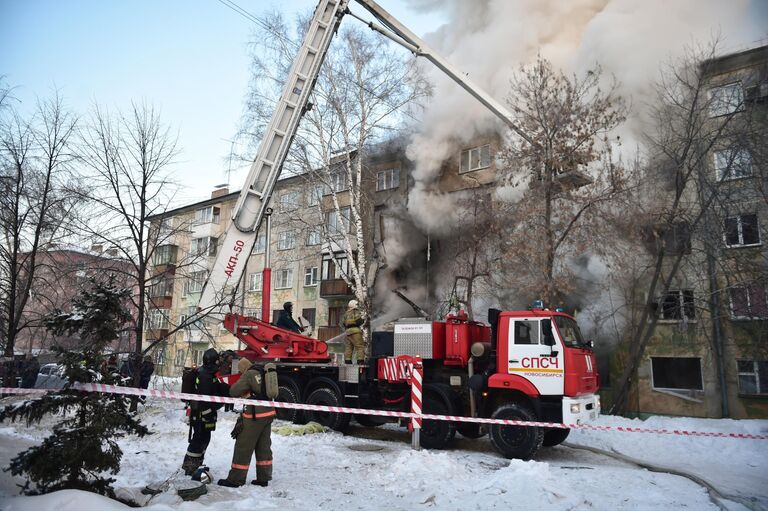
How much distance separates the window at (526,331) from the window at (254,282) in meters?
23.4

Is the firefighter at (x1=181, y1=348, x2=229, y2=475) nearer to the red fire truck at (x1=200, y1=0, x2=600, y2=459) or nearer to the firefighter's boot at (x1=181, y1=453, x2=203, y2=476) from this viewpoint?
the firefighter's boot at (x1=181, y1=453, x2=203, y2=476)

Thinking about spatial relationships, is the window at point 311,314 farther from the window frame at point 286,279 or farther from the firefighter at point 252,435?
the firefighter at point 252,435

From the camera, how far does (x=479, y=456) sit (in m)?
9.07

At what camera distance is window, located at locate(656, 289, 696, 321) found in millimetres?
14469

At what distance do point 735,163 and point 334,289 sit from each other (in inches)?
682

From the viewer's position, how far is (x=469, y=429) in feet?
33.2

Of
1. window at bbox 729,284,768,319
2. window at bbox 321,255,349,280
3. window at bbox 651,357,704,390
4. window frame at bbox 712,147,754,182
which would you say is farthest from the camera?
window at bbox 321,255,349,280

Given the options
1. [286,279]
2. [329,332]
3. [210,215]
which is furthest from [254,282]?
[329,332]

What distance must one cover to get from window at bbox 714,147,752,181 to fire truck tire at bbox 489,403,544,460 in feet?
30.2

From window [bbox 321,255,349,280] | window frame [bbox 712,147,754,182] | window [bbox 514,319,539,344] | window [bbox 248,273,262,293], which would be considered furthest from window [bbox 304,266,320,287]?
window [bbox 514,319,539,344]

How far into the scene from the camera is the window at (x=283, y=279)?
96.7 feet

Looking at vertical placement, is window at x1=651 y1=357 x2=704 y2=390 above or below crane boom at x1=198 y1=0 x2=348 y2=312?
below

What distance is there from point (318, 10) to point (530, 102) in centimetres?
610

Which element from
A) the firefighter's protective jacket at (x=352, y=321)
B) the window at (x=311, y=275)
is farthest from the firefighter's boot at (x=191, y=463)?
the window at (x=311, y=275)
